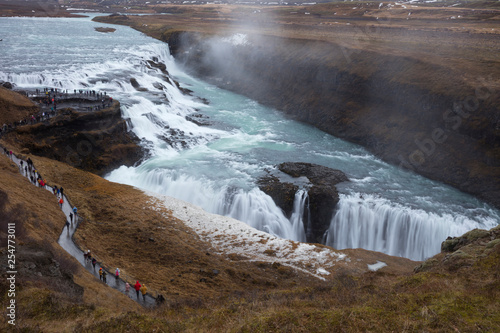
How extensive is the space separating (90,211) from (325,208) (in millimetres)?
18501

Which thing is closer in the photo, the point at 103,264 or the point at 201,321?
the point at 201,321

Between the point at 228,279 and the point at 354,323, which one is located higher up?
the point at 354,323

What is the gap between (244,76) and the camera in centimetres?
6894

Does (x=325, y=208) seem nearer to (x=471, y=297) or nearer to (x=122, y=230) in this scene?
(x=122, y=230)

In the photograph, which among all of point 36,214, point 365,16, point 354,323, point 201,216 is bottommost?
point 201,216

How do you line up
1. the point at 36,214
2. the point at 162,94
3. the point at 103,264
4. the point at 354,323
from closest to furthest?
1. the point at 354,323
2. the point at 103,264
3. the point at 36,214
4. the point at 162,94

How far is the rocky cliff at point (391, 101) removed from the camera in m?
36.1

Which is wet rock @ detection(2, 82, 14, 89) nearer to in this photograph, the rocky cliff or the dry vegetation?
the dry vegetation

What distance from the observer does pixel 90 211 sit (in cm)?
2486

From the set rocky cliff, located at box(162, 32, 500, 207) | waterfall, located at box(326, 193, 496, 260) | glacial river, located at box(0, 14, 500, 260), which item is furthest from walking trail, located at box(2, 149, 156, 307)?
rocky cliff, located at box(162, 32, 500, 207)

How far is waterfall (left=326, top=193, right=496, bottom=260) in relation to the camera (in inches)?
1072

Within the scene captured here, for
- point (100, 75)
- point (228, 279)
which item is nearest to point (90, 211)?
point (228, 279)

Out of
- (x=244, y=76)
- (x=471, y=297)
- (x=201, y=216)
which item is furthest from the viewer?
(x=244, y=76)

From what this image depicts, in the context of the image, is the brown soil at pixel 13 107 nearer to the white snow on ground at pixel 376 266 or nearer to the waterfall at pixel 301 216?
the waterfall at pixel 301 216
